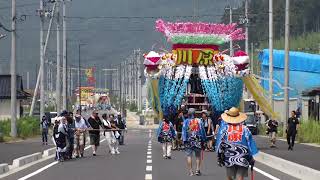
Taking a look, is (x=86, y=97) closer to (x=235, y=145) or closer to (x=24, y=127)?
(x=24, y=127)

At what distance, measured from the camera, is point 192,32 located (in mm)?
34719

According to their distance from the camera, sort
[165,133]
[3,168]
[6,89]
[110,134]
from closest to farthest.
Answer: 1. [3,168]
2. [165,133]
3. [110,134]
4. [6,89]

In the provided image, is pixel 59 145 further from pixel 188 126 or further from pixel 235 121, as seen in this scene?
pixel 235 121

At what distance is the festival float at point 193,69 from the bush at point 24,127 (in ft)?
59.0

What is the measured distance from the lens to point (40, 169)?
24547 millimetres

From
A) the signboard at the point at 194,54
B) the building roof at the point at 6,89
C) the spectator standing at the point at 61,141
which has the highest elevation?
the signboard at the point at 194,54

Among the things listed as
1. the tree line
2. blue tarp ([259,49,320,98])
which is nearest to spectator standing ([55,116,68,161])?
blue tarp ([259,49,320,98])

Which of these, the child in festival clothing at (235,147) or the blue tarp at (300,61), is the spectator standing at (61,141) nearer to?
the child in festival clothing at (235,147)

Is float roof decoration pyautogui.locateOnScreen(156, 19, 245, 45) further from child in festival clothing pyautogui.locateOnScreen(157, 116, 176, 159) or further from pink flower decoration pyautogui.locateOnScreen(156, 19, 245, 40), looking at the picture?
child in festival clothing pyautogui.locateOnScreen(157, 116, 176, 159)

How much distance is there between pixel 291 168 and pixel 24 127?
33.1 meters

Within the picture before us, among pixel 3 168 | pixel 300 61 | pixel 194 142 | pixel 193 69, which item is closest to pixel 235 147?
pixel 194 142

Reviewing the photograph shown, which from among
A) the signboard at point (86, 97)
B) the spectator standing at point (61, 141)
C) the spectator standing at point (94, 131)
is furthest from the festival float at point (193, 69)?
the signboard at point (86, 97)

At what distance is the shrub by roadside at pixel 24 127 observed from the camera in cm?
5154

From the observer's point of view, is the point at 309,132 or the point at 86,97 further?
the point at 86,97
